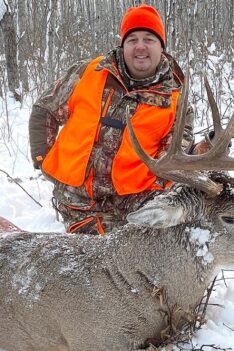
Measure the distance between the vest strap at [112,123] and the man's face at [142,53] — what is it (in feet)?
1.46

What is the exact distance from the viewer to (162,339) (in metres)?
2.99

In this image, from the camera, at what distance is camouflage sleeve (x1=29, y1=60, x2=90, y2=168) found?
439 cm

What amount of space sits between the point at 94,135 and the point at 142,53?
797mm

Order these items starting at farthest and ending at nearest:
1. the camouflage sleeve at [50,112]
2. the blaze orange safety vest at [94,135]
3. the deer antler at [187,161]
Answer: the camouflage sleeve at [50,112] < the blaze orange safety vest at [94,135] < the deer antler at [187,161]

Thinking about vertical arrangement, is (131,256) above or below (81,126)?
below

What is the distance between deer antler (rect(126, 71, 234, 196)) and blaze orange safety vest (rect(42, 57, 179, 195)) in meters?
1.27

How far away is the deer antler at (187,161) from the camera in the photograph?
2779 millimetres

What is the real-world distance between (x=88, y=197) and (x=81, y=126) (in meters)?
0.60

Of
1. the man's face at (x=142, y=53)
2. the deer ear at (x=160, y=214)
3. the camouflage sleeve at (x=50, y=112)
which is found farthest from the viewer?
the camouflage sleeve at (x=50, y=112)

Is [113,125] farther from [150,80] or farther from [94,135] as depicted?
[150,80]

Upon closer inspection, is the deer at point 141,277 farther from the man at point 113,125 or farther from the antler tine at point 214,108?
the man at point 113,125

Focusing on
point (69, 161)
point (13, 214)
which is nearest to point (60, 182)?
point (69, 161)

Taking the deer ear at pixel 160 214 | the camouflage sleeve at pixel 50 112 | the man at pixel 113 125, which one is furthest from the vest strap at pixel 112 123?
the deer ear at pixel 160 214

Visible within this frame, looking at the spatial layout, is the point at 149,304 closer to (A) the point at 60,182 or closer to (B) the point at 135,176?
(B) the point at 135,176
